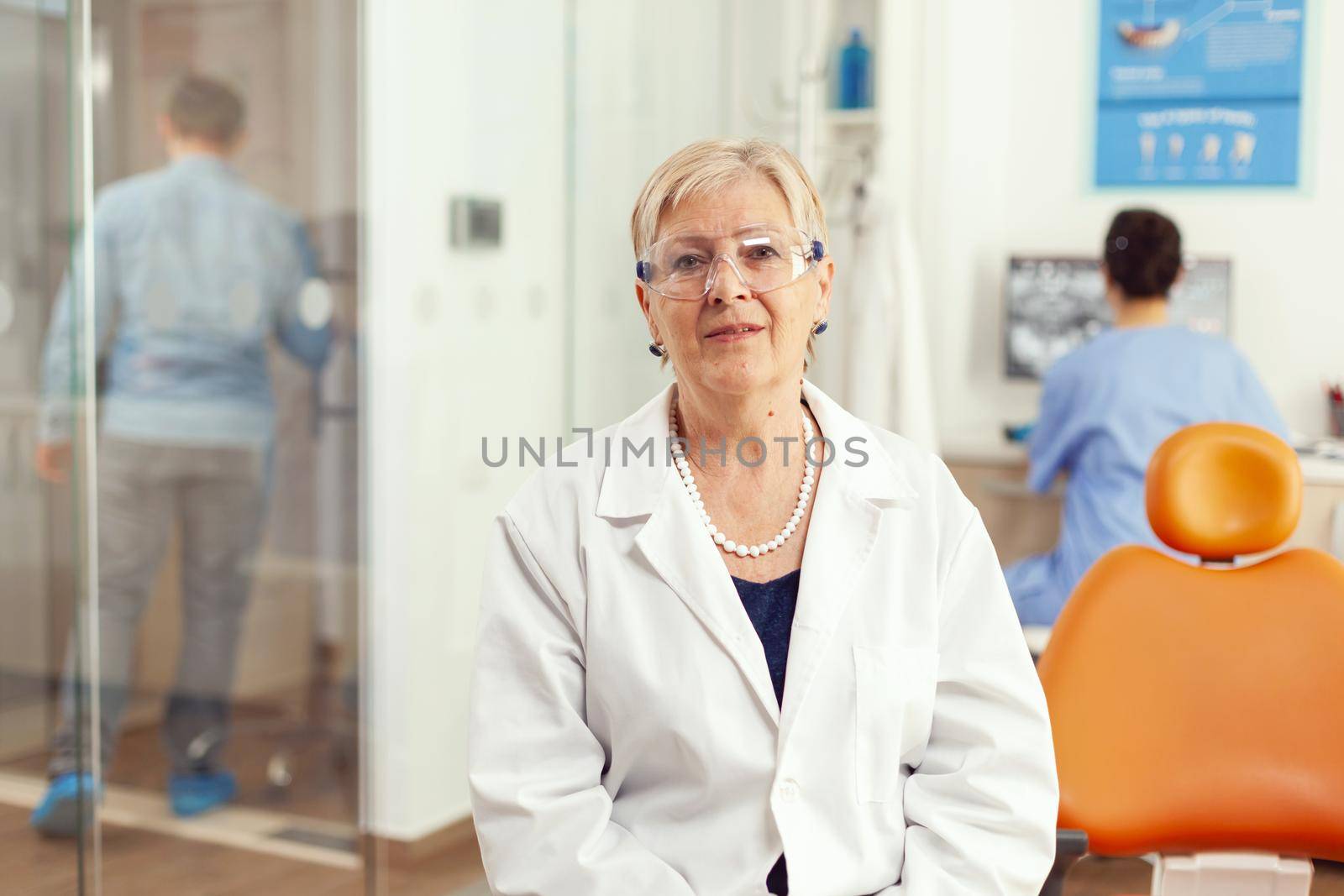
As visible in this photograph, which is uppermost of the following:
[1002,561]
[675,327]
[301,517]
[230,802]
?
[675,327]

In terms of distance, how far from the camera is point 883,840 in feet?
4.43

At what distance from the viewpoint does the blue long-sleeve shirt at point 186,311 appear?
207cm

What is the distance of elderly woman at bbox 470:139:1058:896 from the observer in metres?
1.31

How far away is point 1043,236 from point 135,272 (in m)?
→ 2.64

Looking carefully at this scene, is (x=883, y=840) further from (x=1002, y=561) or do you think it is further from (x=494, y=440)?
(x=1002, y=561)

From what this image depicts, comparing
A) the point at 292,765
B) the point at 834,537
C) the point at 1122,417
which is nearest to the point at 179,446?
the point at 292,765

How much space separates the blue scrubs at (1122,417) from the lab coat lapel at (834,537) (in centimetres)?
150

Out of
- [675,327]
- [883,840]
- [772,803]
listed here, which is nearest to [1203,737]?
[883,840]

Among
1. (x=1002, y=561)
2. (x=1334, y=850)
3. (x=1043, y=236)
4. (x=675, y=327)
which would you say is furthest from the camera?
(x=1043, y=236)

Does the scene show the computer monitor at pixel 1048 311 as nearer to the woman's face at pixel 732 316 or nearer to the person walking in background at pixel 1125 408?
the person walking in background at pixel 1125 408

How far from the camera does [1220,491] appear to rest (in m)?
1.68

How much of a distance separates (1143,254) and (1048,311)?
2.46 ft

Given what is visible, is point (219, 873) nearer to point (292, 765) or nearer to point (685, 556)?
point (292, 765)

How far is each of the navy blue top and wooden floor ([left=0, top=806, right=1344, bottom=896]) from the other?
59 cm
